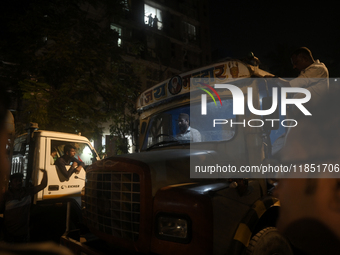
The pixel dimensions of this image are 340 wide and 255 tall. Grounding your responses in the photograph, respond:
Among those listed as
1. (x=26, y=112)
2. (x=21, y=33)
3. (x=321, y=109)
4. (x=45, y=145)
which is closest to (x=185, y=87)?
(x=321, y=109)

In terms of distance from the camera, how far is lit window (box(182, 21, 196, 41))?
29047mm

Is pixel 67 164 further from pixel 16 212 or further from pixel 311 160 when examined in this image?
pixel 311 160

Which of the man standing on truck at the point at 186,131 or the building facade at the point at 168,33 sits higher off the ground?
the building facade at the point at 168,33

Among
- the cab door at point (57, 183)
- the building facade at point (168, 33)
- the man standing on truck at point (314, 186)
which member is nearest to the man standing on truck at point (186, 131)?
the man standing on truck at point (314, 186)

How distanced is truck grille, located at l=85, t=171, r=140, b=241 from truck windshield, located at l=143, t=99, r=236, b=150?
1102 mm

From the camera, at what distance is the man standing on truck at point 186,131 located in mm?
3585

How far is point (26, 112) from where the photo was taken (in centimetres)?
941

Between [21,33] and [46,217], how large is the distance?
7028mm

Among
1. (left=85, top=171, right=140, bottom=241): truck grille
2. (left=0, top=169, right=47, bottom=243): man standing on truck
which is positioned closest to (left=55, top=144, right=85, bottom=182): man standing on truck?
(left=0, top=169, right=47, bottom=243): man standing on truck

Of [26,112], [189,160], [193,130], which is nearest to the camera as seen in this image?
[189,160]

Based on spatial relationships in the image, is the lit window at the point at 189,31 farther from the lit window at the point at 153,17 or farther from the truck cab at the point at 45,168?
the truck cab at the point at 45,168

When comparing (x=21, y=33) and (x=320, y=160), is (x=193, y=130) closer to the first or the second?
(x=320, y=160)

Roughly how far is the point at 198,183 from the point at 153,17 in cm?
2572

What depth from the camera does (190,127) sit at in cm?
367
